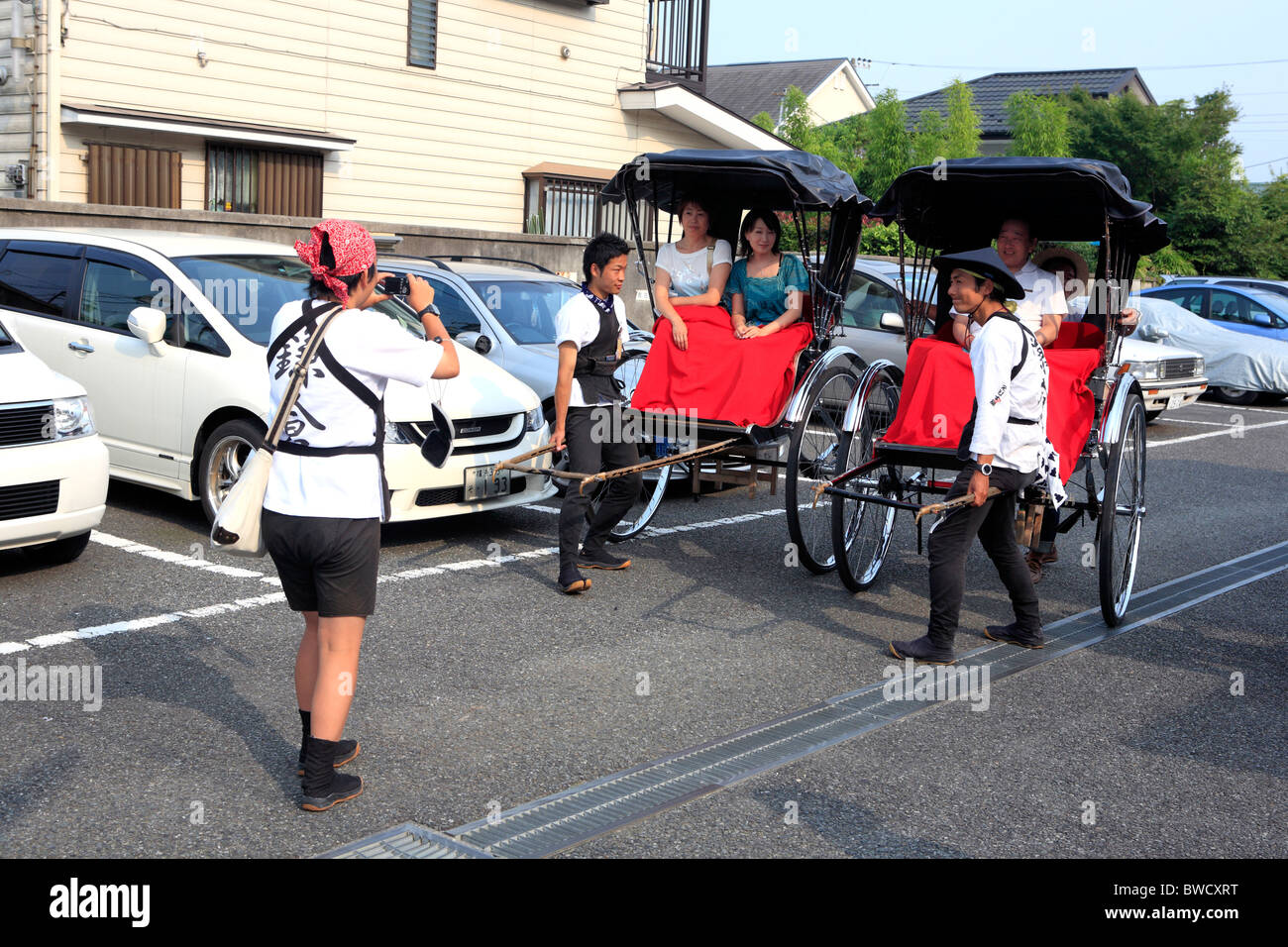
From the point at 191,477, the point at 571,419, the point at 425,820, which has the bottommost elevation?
the point at 425,820

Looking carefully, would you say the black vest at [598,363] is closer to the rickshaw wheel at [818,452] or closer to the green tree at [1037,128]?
the rickshaw wheel at [818,452]

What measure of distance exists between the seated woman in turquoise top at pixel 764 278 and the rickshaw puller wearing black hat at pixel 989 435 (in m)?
1.77

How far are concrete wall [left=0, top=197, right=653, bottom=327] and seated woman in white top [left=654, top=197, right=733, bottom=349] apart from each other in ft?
16.8

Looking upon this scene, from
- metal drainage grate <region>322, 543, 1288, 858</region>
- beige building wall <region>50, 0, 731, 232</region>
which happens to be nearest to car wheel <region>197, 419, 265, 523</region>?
metal drainage grate <region>322, 543, 1288, 858</region>

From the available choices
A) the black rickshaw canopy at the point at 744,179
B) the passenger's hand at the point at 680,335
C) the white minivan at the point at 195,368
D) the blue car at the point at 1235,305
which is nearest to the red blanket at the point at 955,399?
the black rickshaw canopy at the point at 744,179

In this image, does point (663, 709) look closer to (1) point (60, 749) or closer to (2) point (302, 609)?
(2) point (302, 609)

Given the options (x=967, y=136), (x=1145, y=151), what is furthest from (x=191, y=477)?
(x=1145, y=151)

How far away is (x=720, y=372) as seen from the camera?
7.59 metres

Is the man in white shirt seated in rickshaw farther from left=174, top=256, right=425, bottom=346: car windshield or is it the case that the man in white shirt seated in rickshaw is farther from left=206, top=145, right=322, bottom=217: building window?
left=206, top=145, right=322, bottom=217: building window

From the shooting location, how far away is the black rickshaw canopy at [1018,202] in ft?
23.0

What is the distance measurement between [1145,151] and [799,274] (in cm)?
2697

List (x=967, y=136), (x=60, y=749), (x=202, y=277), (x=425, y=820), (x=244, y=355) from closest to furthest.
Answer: (x=425, y=820)
(x=60, y=749)
(x=244, y=355)
(x=202, y=277)
(x=967, y=136)

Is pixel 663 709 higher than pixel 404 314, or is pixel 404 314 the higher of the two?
pixel 404 314

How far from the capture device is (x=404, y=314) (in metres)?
9.43
